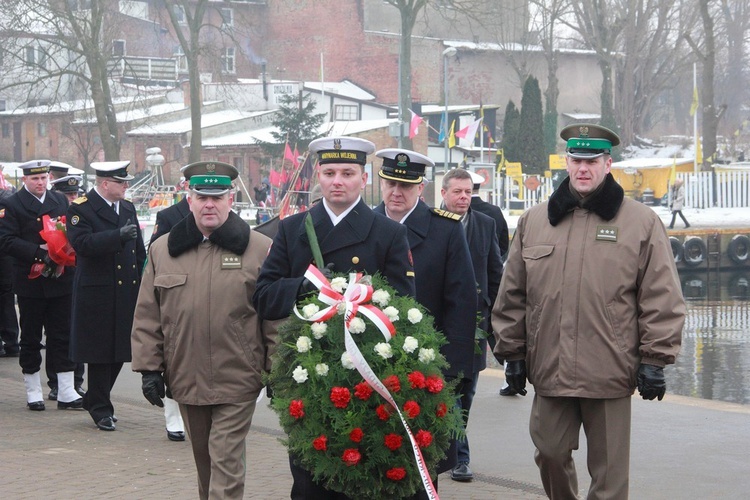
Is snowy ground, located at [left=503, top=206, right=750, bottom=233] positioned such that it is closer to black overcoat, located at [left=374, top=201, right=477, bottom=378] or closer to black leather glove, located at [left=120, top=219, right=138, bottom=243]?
black leather glove, located at [left=120, top=219, right=138, bottom=243]

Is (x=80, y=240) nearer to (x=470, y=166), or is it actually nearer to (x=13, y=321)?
(x=13, y=321)

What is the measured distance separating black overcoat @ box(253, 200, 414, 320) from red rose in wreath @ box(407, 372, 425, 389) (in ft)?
1.89

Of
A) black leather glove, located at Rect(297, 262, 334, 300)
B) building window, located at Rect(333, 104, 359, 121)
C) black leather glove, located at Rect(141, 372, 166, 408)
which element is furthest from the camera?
building window, located at Rect(333, 104, 359, 121)

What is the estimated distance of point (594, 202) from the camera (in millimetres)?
5574

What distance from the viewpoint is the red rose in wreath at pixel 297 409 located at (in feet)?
15.6

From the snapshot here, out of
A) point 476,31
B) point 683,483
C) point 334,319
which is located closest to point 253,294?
point 334,319

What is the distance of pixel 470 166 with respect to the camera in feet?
134

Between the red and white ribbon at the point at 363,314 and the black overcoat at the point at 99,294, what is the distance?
443cm

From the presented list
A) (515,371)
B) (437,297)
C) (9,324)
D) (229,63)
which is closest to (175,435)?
(437,297)

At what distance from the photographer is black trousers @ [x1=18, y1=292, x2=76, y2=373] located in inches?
394

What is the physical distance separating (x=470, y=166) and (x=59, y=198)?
31.0 m

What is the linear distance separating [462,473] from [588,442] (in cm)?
189

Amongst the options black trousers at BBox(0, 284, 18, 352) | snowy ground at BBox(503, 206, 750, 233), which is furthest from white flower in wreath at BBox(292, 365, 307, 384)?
snowy ground at BBox(503, 206, 750, 233)

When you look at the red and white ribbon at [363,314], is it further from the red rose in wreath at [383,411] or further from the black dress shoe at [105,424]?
the black dress shoe at [105,424]
